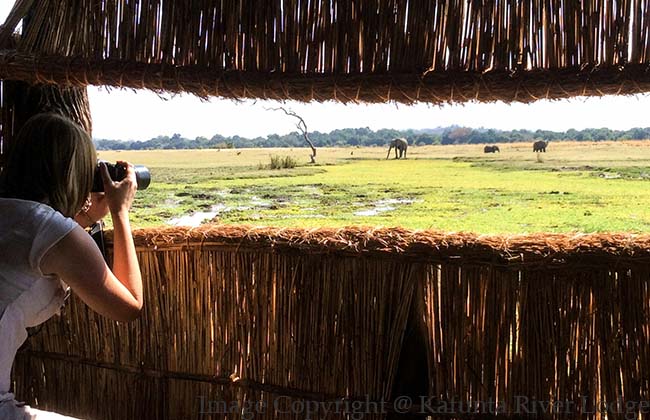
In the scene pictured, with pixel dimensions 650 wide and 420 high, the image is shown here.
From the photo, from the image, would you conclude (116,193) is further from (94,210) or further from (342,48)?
(342,48)

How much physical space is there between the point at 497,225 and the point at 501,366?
1.56 feet

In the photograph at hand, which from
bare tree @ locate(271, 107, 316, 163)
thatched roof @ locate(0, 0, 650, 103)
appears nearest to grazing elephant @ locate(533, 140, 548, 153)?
thatched roof @ locate(0, 0, 650, 103)

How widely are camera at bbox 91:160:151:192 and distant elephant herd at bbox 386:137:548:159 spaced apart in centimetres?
76

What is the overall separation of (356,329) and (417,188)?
1.80ft

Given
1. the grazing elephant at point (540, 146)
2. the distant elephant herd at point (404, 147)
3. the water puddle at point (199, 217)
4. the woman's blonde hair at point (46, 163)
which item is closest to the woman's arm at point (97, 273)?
the woman's blonde hair at point (46, 163)

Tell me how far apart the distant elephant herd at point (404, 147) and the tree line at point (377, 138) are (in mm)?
14

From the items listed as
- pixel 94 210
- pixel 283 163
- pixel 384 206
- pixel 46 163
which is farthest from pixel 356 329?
pixel 46 163

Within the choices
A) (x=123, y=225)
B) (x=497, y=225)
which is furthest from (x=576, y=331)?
(x=123, y=225)

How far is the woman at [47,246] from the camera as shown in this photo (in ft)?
3.82

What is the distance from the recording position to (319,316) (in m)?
1.63

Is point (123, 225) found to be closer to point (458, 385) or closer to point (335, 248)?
point (335, 248)

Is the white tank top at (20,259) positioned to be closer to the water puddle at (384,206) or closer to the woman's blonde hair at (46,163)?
the woman's blonde hair at (46,163)

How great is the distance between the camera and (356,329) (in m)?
1.59

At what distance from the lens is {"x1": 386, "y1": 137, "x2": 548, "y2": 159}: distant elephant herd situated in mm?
1840
